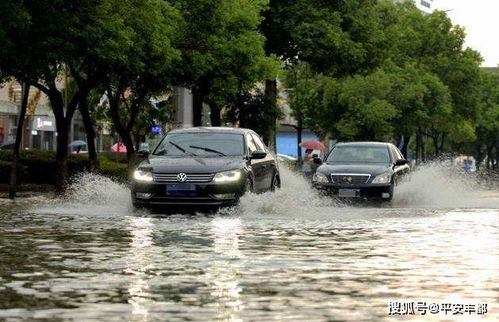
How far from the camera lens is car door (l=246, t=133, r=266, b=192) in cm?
Result: 2367

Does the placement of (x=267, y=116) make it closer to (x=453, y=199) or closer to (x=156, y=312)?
(x=453, y=199)

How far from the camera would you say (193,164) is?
22.6 metres

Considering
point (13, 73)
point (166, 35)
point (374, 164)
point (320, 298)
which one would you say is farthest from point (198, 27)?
point (320, 298)

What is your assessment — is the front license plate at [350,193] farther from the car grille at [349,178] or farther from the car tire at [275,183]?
the car tire at [275,183]

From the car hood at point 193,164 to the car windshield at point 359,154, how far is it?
274 inches

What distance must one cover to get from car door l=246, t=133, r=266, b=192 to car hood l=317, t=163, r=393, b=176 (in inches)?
151

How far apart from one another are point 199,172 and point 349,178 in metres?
6.46

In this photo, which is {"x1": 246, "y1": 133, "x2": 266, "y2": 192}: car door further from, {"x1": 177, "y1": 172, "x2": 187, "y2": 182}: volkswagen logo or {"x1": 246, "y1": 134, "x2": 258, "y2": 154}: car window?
{"x1": 177, "y1": 172, "x2": 187, "y2": 182}: volkswagen logo

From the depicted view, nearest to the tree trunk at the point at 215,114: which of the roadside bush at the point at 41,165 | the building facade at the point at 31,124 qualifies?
the roadside bush at the point at 41,165

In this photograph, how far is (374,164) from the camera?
29.0m

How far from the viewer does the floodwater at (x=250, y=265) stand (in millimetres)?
9516

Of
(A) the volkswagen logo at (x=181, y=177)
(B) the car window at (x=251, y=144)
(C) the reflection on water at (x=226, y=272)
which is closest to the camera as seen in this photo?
(C) the reflection on water at (x=226, y=272)

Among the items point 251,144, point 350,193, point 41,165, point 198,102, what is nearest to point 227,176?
point 251,144

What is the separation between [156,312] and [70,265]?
393 cm
